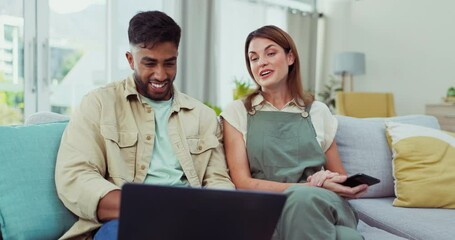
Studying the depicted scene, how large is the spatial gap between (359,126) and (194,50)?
288 cm

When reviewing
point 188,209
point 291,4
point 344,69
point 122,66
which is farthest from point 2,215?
point 291,4

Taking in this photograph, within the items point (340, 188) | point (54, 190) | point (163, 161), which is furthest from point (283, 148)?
point (54, 190)

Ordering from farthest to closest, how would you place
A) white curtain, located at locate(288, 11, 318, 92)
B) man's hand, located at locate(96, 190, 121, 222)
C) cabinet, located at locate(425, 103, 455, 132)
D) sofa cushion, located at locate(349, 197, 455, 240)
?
white curtain, located at locate(288, 11, 318, 92)
cabinet, located at locate(425, 103, 455, 132)
sofa cushion, located at locate(349, 197, 455, 240)
man's hand, located at locate(96, 190, 121, 222)

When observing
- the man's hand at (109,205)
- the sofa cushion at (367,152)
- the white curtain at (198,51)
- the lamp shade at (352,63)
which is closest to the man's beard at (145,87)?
the man's hand at (109,205)

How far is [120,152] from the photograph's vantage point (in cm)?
117

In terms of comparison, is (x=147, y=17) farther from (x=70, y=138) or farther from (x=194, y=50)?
(x=194, y=50)

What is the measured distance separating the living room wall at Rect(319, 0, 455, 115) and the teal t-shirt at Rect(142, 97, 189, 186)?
4021 millimetres

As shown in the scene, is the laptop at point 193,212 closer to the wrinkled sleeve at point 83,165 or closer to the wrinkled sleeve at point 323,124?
the wrinkled sleeve at point 83,165

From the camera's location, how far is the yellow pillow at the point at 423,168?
1.45 metres

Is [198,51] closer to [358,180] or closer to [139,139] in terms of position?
[139,139]

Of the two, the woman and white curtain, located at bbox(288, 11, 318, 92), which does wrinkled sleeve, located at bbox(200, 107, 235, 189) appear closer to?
the woman

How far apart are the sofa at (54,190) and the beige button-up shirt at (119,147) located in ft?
0.21

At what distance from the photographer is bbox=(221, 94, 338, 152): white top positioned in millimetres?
1431

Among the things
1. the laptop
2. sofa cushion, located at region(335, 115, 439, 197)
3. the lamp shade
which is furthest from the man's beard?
the lamp shade
